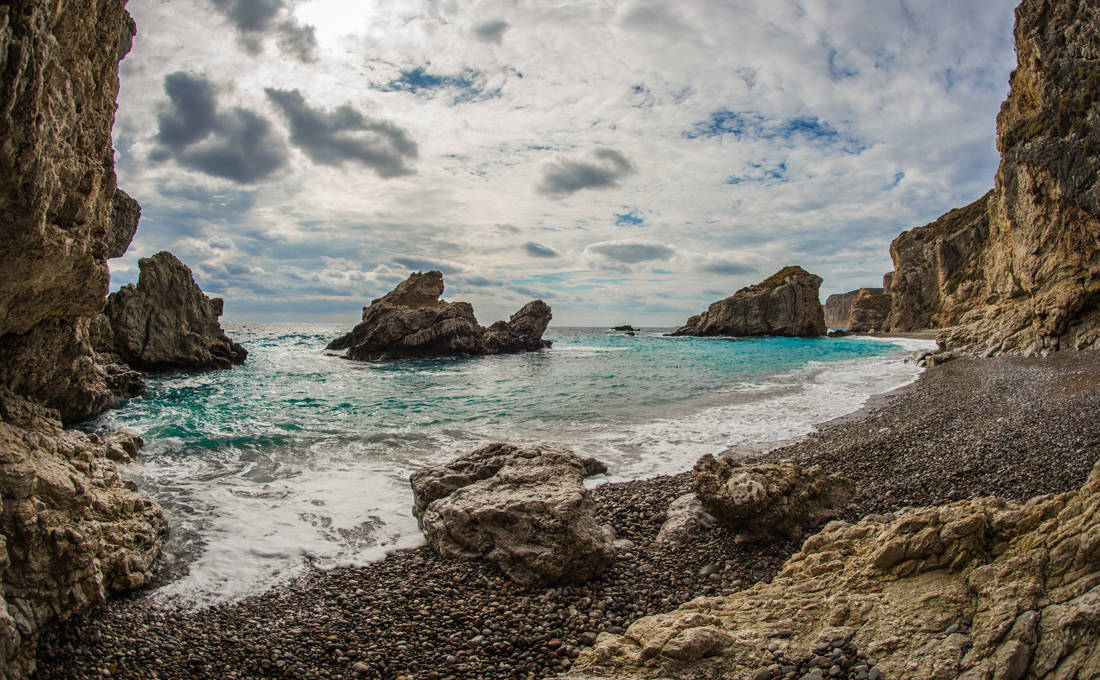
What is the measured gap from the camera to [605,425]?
19.1m

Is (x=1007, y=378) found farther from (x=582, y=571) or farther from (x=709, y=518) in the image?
(x=582, y=571)

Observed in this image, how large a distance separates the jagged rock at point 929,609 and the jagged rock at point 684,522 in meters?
2.43

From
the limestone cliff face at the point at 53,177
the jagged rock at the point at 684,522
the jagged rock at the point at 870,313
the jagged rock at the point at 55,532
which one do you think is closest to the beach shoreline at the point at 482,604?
the jagged rock at the point at 684,522

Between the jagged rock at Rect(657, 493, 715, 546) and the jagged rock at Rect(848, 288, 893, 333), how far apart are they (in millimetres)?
122715

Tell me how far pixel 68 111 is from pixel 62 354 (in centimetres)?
658

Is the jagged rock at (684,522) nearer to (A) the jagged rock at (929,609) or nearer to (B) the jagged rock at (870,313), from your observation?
(A) the jagged rock at (929,609)

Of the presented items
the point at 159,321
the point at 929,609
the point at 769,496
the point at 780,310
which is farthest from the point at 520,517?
the point at 780,310

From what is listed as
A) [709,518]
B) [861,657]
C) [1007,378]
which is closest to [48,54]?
[861,657]

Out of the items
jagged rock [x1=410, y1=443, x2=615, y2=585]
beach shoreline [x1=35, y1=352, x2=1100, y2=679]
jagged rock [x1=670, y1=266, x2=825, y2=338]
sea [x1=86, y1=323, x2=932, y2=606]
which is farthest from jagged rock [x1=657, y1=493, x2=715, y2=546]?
jagged rock [x1=670, y1=266, x2=825, y2=338]

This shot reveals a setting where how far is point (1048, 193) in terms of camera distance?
2856cm

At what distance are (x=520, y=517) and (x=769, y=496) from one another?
4020 millimetres

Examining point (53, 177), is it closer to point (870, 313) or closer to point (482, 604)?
point (482, 604)

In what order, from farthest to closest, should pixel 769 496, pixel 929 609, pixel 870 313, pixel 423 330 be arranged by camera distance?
pixel 870 313, pixel 423 330, pixel 769 496, pixel 929 609

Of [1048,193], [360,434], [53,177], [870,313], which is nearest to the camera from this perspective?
[53,177]
